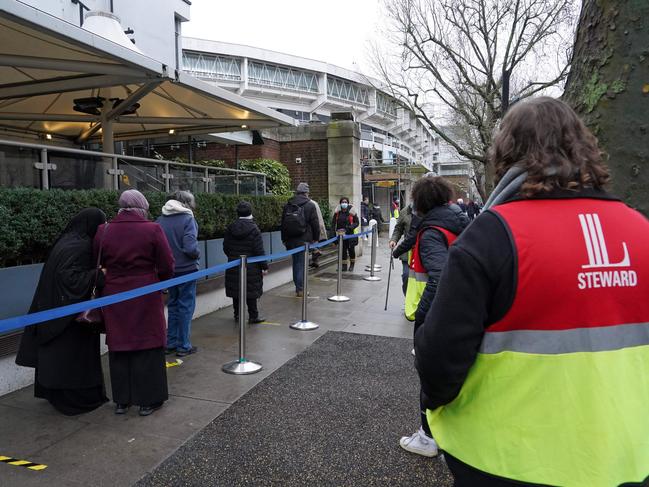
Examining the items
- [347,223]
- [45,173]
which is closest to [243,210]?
[45,173]

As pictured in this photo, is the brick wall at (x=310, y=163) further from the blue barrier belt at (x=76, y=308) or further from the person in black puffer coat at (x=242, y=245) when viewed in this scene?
the blue barrier belt at (x=76, y=308)

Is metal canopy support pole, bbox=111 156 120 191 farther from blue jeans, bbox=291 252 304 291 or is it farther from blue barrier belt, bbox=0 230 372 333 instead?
blue jeans, bbox=291 252 304 291

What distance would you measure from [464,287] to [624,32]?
162 cm

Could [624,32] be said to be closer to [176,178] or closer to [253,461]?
[253,461]

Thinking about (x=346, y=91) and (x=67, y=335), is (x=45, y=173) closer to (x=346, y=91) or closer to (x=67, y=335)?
(x=67, y=335)

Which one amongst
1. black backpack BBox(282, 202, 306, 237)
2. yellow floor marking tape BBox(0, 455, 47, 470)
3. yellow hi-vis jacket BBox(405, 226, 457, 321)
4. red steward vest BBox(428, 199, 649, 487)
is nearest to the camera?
red steward vest BBox(428, 199, 649, 487)

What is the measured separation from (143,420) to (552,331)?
3.58m

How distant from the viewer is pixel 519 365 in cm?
143

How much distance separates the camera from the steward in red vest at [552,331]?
1.39m

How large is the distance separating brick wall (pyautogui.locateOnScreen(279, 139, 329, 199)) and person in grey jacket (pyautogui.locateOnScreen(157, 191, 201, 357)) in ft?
31.8

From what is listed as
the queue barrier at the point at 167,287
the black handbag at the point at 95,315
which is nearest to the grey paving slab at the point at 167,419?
the black handbag at the point at 95,315

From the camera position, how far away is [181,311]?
5.65m

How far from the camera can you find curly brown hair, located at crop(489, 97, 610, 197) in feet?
4.79

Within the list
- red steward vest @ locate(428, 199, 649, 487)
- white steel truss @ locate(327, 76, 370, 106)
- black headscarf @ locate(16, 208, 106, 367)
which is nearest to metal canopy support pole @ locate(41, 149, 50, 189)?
black headscarf @ locate(16, 208, 106, 367)
